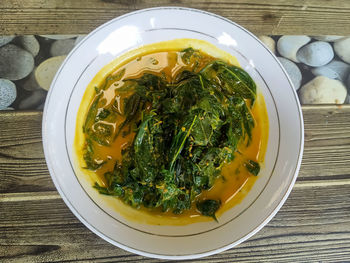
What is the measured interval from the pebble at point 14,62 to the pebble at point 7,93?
6 cm

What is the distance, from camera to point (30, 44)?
2.66m

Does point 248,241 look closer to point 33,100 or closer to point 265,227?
point 265,227

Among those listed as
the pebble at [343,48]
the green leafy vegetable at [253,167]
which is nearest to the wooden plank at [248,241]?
the green leafy vegetable at [253,167]

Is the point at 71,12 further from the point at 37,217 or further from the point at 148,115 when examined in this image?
→ the point at 37,217

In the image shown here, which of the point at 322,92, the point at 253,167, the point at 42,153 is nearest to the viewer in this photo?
the point at 253,167

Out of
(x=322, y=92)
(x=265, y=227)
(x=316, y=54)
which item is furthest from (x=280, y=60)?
(x=265, y=227)

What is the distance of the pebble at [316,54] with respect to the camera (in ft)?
9.26

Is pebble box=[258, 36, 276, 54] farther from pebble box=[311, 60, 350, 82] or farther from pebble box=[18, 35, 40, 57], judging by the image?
pebble box=[18, 35, 40, 57]

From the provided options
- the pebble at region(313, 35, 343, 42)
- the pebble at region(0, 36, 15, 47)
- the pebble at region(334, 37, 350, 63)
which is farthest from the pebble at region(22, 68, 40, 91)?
the pebble at region(334, 37, 350, 63)

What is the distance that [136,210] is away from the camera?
2.22 meters

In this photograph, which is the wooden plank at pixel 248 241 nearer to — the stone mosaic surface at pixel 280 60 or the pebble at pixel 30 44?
the stone mosaic surface at pixel 280 60

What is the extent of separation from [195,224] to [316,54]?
6.46 ft

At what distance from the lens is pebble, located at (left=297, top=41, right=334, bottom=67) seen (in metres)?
2.82

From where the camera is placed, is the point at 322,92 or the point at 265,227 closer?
the point at 265,227
